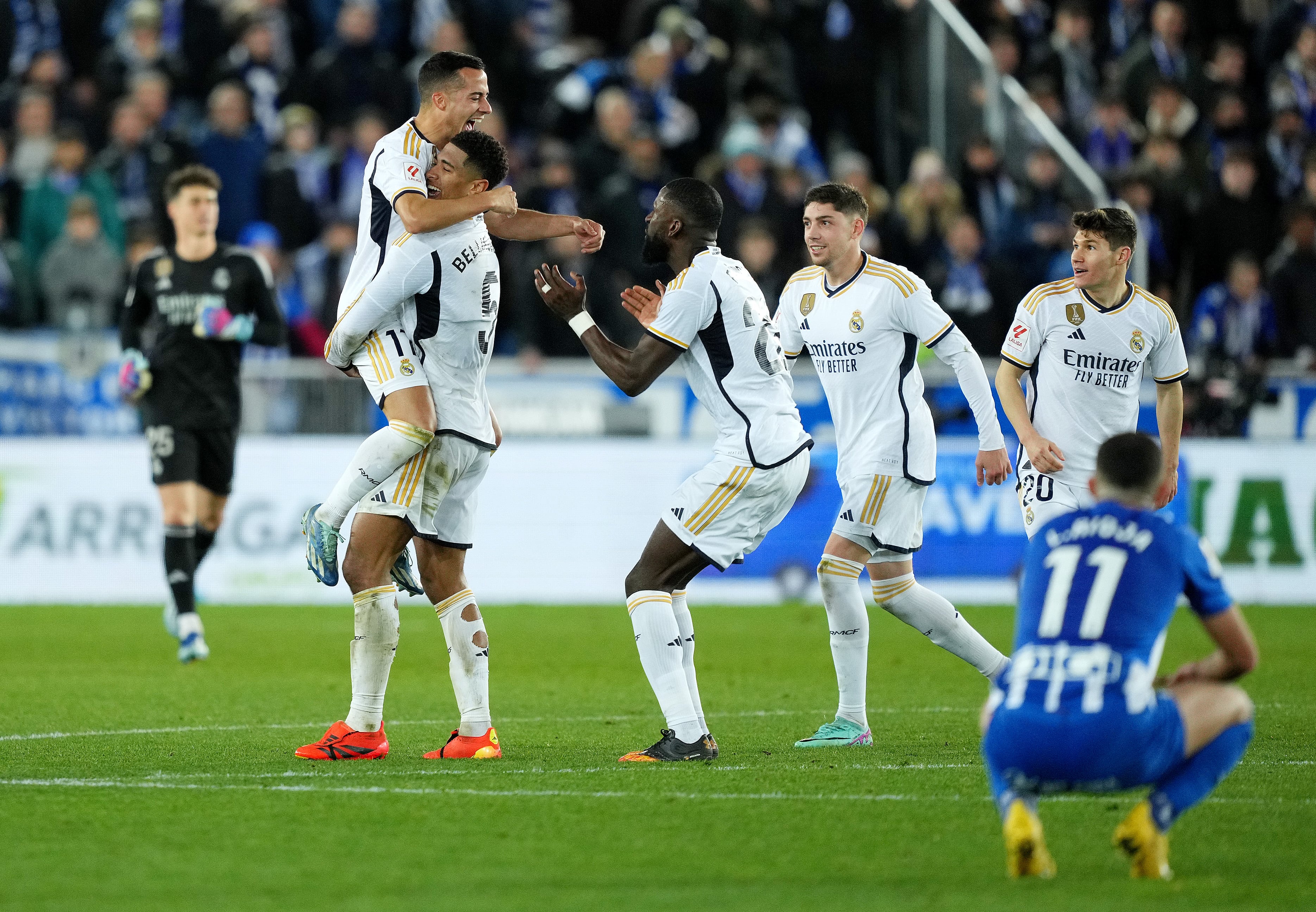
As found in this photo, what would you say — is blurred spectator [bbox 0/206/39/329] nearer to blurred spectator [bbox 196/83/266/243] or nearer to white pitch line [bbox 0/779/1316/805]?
blurred spectator [bbox 196/83/266/243]

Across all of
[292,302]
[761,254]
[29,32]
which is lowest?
[292,302]

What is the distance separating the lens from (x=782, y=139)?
18141 mm

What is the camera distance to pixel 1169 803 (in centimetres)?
506

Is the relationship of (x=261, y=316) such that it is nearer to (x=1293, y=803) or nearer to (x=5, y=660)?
(x=5, y=660)

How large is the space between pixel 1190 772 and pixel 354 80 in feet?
48.2

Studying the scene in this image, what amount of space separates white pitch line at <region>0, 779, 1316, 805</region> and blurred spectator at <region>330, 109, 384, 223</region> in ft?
34.8

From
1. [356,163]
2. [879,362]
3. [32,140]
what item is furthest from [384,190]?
[32,140]

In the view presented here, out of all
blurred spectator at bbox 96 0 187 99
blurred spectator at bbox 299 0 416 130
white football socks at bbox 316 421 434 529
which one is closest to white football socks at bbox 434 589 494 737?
white football socks at bbox 316 421 434 529

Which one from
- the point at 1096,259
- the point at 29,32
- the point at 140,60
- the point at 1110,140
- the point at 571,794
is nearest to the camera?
the point at 571,794

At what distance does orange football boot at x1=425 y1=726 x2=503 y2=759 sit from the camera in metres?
7.55

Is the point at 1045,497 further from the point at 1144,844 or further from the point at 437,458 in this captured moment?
the point at 1144,844

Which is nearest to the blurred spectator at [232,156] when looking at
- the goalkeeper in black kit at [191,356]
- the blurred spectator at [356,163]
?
the blurred spectator at [356,163]

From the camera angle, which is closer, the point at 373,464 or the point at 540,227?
the point at 373,464

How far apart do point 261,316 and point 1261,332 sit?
31.4 feet
